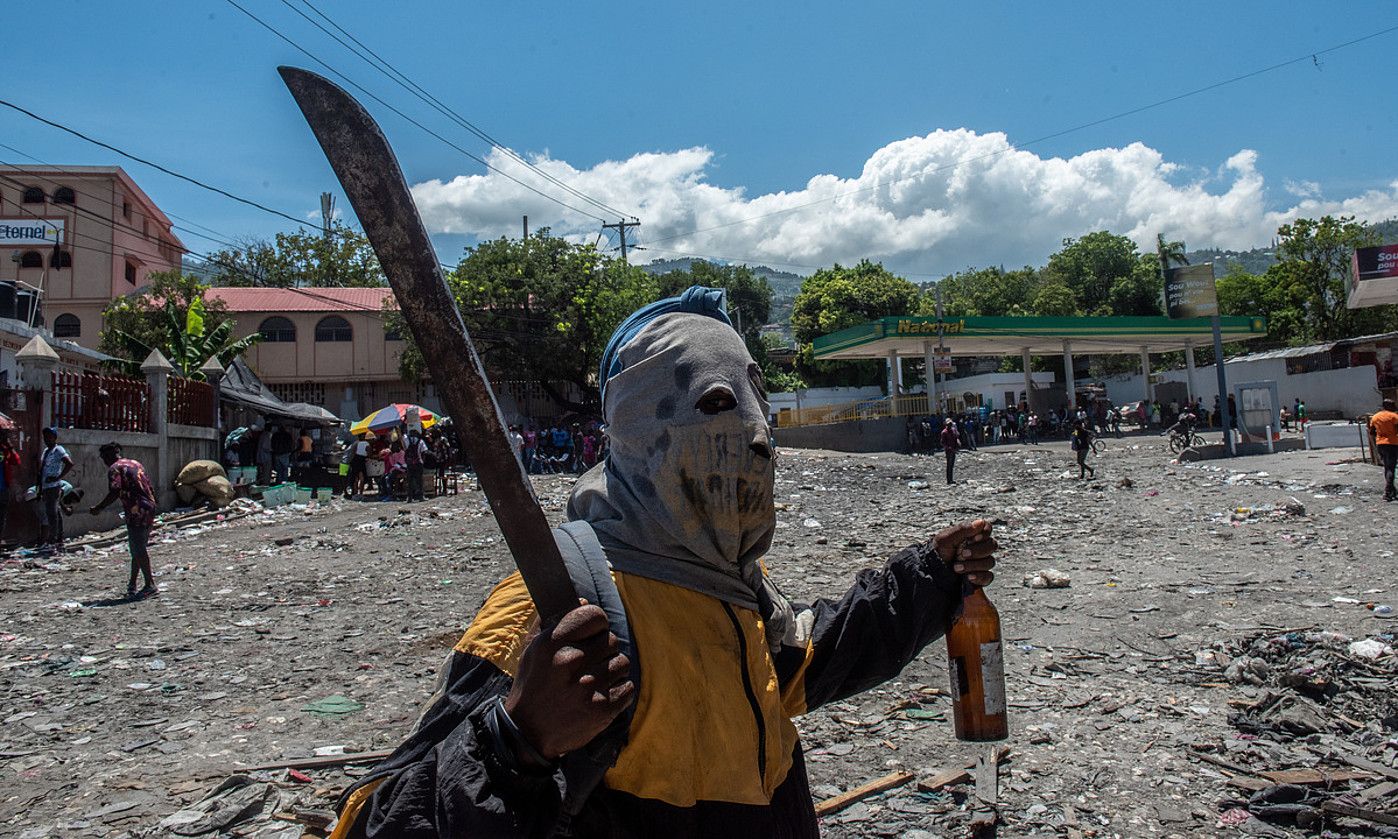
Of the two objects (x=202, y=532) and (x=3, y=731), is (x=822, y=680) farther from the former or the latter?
(x=202, y=532)

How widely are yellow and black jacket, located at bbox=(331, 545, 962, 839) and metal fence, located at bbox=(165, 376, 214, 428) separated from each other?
1637 centimetres

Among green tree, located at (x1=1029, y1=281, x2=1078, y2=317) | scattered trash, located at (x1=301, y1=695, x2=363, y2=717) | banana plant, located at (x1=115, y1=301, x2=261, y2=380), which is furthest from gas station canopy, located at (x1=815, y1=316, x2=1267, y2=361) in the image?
scattered trash, located at (x1=301, y1=695, x2=363, y2=717)

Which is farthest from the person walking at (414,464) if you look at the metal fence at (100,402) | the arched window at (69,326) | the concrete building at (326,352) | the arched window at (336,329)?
the arched window at (69,326)

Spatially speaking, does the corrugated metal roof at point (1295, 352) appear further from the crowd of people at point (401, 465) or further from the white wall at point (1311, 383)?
the crowd of people at point (401, 465)

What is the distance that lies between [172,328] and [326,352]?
10.2 m

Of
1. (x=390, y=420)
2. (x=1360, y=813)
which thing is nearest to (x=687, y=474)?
(x=1360, y=813)

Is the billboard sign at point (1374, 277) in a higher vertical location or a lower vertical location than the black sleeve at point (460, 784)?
higher

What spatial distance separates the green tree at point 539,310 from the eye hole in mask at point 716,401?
25.6 meters

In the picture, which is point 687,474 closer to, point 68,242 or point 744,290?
point 68,242

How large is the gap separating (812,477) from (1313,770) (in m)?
14.4

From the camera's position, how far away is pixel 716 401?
4.54ft

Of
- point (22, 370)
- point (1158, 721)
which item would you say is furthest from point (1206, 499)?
point (22, 370)

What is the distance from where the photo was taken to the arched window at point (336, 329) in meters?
30.4

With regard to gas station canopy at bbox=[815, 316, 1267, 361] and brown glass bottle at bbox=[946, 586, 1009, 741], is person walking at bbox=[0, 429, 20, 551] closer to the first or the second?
brown glass bottle at bbox=[946, 586, 1009, 741]
